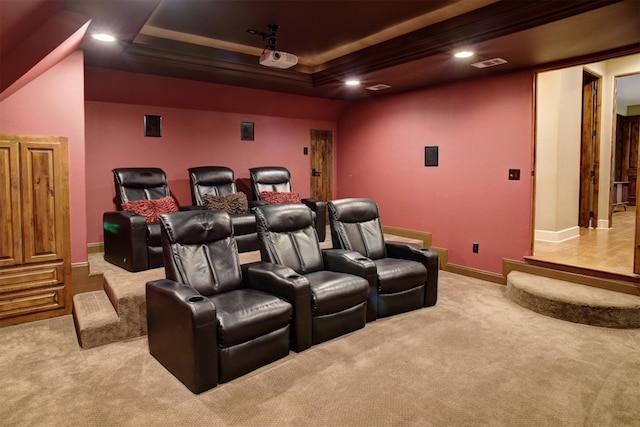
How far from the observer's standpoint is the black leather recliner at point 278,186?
5.59 m

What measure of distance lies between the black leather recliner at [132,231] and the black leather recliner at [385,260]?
5.80 ft

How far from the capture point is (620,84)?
817cm

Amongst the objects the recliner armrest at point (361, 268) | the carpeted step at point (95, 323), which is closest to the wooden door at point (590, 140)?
the recliner armrest at point (361, 268)

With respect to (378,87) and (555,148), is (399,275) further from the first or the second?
(555,148)

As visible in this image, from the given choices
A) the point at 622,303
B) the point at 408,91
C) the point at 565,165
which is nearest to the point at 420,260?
the point at 622,303

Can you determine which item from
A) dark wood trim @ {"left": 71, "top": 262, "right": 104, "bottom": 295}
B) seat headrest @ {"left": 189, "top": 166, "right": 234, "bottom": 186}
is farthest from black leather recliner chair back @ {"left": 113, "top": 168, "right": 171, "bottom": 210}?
dark wood trim @ {"left": 71, "top": 262, "right": 104, "bottom": 295}

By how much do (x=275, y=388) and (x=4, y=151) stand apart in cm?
304

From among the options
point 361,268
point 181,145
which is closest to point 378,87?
point 181,145

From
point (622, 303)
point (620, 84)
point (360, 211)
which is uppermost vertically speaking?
point (620, 84)

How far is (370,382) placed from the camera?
8.79 ft

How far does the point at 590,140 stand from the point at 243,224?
556 centimetres

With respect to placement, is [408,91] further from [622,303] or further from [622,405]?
[622,405]

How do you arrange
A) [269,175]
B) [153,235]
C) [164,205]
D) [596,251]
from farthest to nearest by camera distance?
[269,175] → [596,251] → [164,205] → [153,235]

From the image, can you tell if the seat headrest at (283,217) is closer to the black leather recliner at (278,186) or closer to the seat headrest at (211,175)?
the black leather recliner at (278,186)
